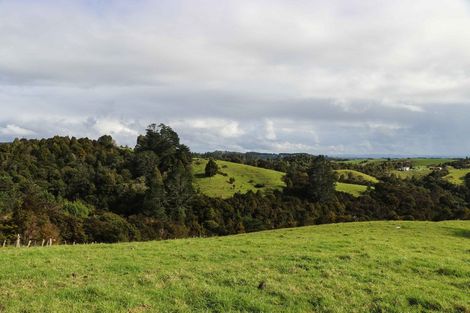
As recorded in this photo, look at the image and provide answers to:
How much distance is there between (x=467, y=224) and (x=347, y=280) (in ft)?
110

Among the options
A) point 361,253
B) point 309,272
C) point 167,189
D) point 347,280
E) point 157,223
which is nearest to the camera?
point 347,280

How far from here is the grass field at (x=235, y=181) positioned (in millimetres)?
129000

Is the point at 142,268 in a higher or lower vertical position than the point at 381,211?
higher

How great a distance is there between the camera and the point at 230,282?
1305cm

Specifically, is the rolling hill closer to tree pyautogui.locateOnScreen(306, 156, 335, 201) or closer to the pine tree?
the pine tree

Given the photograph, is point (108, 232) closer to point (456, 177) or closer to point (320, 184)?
point (320, 184)

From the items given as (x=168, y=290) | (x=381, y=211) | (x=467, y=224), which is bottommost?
(x=381, y=211)

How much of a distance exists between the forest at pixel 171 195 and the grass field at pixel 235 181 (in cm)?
372

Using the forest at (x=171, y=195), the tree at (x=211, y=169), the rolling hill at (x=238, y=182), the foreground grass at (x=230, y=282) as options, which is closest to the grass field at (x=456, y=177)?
the forest at (x=171, y=195)

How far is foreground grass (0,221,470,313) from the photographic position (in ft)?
35.8

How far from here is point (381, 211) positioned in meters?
116

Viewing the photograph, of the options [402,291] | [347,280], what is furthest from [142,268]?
[402,291]

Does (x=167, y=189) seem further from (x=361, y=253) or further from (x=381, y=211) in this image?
(x=361, y=253)

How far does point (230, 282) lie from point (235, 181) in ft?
400
